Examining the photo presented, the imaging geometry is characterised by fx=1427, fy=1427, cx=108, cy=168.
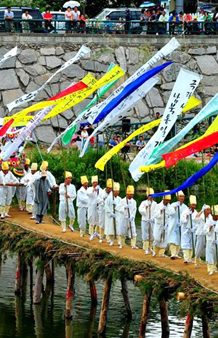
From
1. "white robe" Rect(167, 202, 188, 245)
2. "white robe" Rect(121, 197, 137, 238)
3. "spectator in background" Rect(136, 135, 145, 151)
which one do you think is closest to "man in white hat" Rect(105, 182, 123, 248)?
"white robe" Rect(121, 197, 137, 238)

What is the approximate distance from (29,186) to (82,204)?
11.0ft

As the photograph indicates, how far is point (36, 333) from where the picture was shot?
107 feet

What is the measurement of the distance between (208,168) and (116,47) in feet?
82.5

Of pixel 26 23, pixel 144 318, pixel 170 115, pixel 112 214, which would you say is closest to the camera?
pixel 144 318

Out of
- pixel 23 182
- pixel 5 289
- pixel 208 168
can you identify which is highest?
pixel 208 168

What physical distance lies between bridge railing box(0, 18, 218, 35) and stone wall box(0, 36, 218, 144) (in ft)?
1.26

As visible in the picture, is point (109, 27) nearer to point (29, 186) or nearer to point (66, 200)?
point (29, 186)

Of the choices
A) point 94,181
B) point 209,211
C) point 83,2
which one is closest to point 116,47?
point 83,2

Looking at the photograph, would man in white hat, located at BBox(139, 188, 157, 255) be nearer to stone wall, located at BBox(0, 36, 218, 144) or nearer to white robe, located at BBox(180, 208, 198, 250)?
white robe, located at BBox(180, 208, 198, 250)

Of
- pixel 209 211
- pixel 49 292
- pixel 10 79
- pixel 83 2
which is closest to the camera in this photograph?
pixel 209 211

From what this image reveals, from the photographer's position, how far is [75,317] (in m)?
33.5

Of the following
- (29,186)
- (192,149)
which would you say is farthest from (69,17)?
A: (192,149)

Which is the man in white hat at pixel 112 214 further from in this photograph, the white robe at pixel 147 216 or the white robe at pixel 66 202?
the white robe at pixel 66 202

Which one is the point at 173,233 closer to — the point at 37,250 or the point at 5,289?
the point at 37,250
